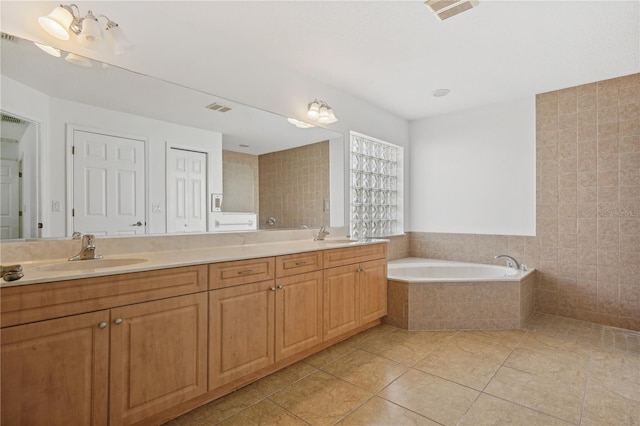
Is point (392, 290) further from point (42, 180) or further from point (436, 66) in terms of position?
point (42, 180)

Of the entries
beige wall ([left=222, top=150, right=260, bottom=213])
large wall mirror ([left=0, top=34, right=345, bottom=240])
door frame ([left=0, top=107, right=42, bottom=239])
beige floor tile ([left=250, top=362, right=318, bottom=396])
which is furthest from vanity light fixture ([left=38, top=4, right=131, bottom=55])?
beige floor tile ([left=250, top=362, right=318, bottom=396])

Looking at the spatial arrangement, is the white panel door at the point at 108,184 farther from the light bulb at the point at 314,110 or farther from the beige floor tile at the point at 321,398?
the light bulb at the point at 314,110

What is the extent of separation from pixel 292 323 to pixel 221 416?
2.12ft

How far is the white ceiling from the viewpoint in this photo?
6.25 ft

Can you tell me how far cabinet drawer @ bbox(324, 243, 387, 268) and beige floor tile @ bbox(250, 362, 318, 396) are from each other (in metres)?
0.72

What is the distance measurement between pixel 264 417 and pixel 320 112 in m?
2.39

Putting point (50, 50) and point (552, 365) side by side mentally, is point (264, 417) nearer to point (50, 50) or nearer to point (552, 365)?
point (552, 365)

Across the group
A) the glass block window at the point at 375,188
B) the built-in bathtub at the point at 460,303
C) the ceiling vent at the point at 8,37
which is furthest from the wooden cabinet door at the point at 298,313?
the ceiling vent at the point at 8,37

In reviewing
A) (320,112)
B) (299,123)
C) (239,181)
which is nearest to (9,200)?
(239,181)

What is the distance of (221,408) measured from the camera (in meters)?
1.74

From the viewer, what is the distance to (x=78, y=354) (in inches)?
49.4

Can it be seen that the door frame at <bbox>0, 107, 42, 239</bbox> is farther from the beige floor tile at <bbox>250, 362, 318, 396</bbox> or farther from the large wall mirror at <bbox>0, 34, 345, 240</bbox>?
the beige floor tile at <bbox>250, 362, 318, 396</bbox>

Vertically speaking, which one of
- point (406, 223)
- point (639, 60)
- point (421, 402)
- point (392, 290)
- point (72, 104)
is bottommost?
point (421, 402)

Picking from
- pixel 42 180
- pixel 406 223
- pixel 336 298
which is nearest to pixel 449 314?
pixel 336 298
